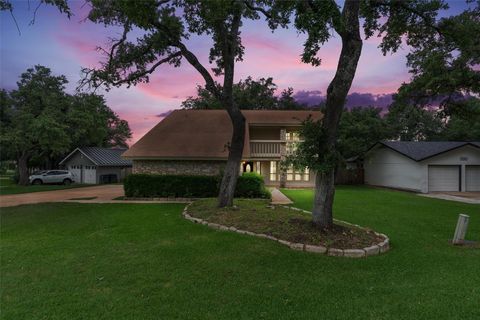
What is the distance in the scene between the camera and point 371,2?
812cm

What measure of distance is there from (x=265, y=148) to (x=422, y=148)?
11.8m

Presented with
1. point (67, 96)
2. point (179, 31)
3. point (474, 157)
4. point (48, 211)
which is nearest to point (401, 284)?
point (179, 31)

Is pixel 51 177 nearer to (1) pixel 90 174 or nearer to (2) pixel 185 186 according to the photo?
(1) pixel 90 174

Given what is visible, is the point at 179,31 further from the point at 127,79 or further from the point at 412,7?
the point at 412,7

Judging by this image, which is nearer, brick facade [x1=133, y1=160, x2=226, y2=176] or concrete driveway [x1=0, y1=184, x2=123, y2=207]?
concrete driveway [x1=0, y1=184, x2=123, y2=207]

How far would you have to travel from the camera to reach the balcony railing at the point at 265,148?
22328mm

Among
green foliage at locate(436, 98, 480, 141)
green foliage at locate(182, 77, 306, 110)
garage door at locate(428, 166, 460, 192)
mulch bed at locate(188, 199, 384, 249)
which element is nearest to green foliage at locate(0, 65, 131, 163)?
green foliage at locate(182, 77, 306, 110)

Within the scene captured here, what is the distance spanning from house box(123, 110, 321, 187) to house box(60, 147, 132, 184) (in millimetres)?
13171

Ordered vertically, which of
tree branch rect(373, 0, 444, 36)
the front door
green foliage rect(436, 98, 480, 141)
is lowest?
the front door


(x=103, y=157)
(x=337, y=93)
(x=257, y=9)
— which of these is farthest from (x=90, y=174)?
(x=337, y=93)

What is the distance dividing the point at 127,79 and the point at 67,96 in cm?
2007

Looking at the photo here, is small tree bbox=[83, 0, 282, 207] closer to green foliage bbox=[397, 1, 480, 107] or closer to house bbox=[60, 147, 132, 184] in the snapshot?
green foliage bbox=[397, 1, 480, 107]

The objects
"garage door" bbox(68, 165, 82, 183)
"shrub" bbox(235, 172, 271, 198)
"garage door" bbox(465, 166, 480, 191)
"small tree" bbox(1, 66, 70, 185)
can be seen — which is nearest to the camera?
"shrub" bbox(235, 172, 271, 198)

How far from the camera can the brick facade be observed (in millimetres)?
17172
